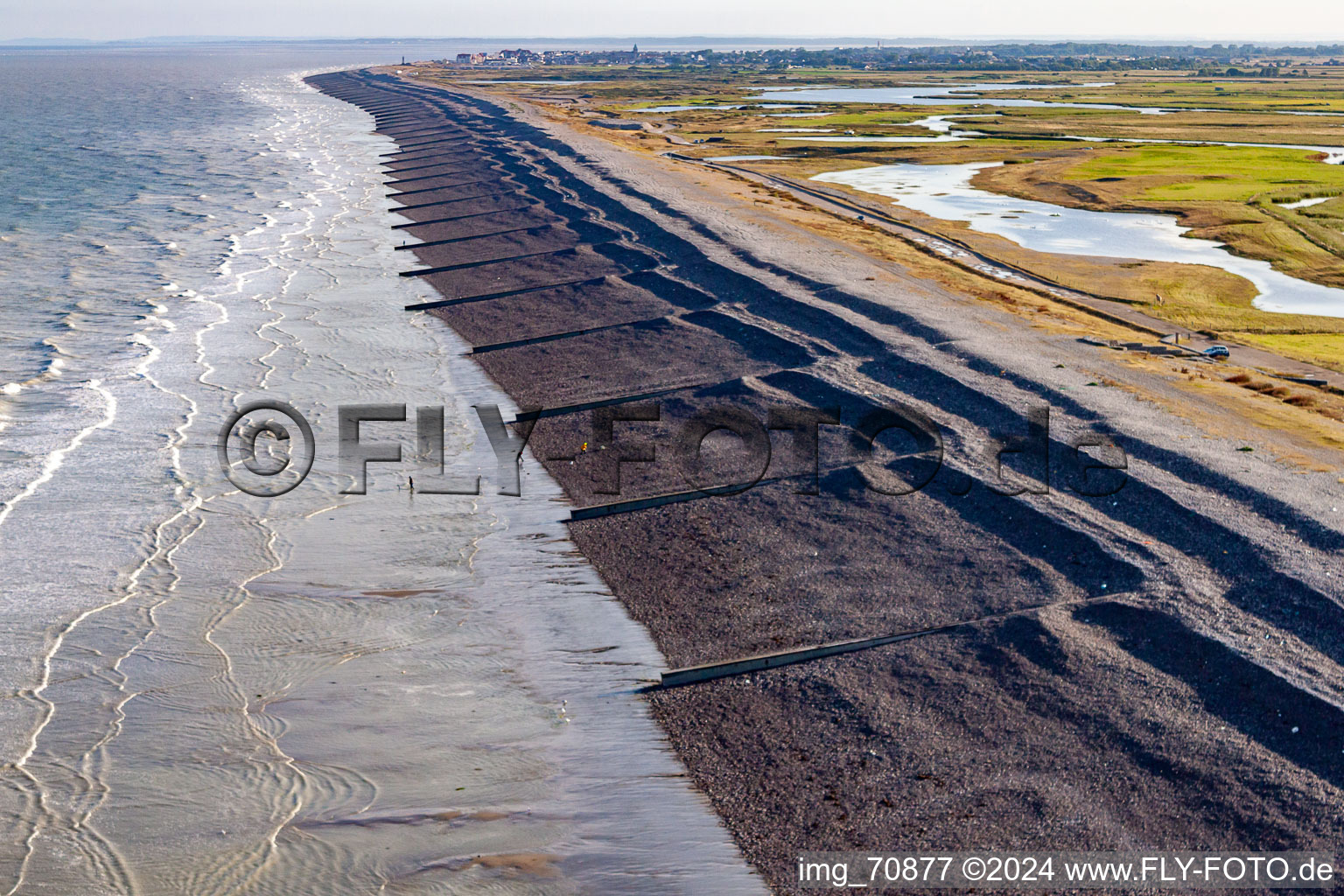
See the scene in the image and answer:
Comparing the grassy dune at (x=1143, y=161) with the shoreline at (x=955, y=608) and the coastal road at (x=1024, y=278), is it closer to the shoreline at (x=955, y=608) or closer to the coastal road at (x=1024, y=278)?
the coastal road at (x=1024, y=278)

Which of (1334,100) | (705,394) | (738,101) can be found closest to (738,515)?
(705,394)

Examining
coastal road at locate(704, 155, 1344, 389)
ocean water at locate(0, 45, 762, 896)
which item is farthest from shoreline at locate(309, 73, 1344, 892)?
coastal road at locate(704, 155, 1344, 389)

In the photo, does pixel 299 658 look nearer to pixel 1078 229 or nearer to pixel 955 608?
pixel 955 608

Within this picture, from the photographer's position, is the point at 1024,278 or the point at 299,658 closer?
the point at 299,658

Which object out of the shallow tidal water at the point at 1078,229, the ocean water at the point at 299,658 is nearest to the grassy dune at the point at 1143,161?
the shallow tidal water at the point at 1078,229

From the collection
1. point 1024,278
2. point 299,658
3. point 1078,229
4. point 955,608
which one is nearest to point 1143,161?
point 1078,229

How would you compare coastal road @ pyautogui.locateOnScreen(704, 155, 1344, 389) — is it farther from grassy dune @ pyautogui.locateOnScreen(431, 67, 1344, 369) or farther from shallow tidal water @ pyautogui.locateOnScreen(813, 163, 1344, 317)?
shallow tidal water @ pyautogui.locateOnScreen(813, 163, 1344, 317)

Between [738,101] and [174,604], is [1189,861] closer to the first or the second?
[174,604]
